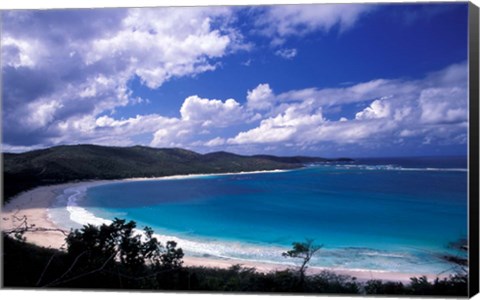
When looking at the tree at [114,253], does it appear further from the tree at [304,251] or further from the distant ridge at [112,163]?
the tree at [304,251]

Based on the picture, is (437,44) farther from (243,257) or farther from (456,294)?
(243,257)

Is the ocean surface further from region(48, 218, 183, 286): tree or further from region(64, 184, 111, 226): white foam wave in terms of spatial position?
region(48, 218, 183, 286): tree

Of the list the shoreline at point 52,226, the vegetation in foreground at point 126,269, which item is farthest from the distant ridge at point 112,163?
the vegetation in foreground at point 126,269

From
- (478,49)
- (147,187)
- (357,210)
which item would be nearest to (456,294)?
(357,210)

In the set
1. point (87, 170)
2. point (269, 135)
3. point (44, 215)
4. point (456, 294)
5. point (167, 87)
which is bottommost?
point (456, 294)

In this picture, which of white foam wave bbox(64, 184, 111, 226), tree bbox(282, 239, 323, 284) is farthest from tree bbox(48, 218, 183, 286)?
tree bbox(282, 239, 323, 284)

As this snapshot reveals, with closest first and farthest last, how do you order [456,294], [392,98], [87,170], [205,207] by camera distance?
1. [456,294]
2. [392,98]
3. [205,207]
4. [87,170]
